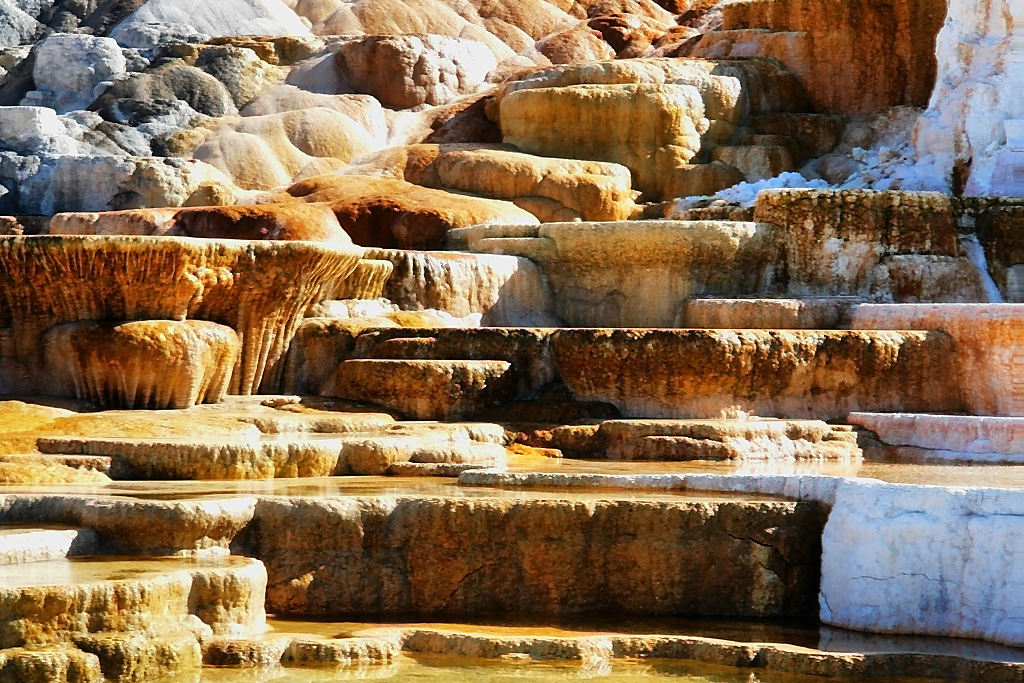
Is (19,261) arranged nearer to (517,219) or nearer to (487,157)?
(517,219)

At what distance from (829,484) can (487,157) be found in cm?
1135

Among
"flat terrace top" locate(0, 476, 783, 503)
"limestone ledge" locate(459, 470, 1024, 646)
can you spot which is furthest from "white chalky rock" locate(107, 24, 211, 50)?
"limestone ledge" locate(459, 470, 1024, 646)

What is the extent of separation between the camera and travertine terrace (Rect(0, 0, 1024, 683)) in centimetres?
656

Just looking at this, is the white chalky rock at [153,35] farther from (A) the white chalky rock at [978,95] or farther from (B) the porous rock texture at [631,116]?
(A) the white chalky rock at [978,95]

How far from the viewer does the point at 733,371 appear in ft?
35.6

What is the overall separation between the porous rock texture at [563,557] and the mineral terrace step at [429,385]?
10.7 ft

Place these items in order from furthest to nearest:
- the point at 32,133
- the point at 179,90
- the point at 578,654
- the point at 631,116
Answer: the point at 179,90 < the point at 32,133 < the point at 631,116 < the point at 578,654

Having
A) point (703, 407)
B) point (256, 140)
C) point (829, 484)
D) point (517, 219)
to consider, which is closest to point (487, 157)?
point (517, 219)

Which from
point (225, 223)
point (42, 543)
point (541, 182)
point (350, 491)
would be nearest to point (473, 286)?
point (225, 223)

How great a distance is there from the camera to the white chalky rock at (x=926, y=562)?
267 inches

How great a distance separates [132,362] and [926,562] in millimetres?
5099

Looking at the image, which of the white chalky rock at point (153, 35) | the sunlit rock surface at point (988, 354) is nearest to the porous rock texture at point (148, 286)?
the sunlit rock surface at point (988, 354)

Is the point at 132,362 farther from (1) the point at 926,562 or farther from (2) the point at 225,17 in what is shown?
(2) the point at 225,17

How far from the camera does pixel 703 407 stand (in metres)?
10.9
